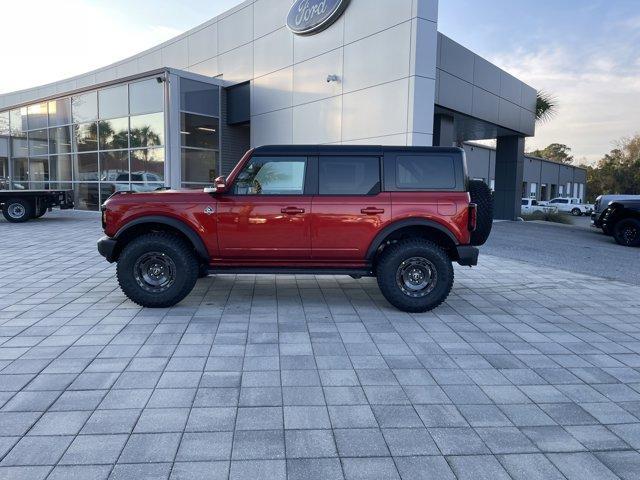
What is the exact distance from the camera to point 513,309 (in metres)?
5.84

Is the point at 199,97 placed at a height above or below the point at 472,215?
above

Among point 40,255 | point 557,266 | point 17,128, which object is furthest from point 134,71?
point 557,266

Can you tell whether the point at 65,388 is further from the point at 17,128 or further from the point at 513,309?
the point at 17,128

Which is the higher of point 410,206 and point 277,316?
point 410,206

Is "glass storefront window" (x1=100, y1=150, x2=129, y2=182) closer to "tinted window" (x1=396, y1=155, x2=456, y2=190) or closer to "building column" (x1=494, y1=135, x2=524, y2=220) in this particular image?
"tinted window" (x1=396, y1=155, x2=456, y2=190)

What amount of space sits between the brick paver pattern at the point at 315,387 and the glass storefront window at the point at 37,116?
19379 mm

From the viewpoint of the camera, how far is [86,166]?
2023 cm

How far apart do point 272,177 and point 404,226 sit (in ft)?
5.56

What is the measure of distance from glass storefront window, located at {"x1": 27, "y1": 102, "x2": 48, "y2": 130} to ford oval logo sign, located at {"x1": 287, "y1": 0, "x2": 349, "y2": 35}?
1387cm

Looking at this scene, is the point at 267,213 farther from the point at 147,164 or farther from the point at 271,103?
the point at 147,164

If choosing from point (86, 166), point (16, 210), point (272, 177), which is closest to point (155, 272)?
point (272, 177)

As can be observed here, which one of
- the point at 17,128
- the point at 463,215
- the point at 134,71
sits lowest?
the point at 463,215

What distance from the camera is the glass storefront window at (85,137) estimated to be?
776 inches

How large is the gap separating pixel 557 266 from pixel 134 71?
81.5 feet
